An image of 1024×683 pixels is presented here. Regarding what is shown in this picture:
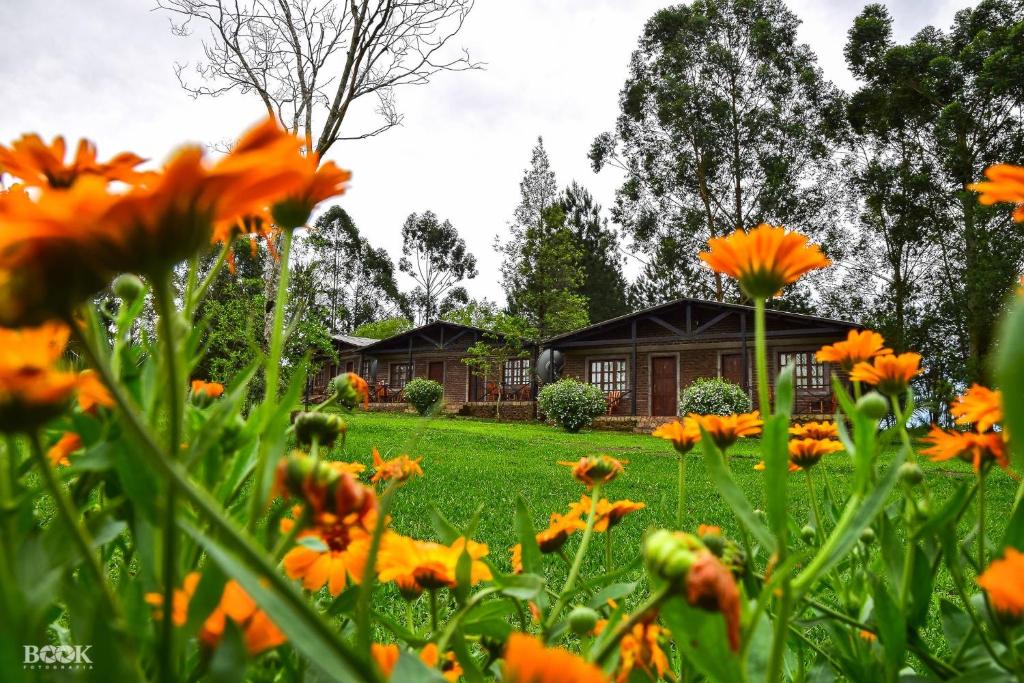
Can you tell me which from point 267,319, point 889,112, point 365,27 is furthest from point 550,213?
point 267,319

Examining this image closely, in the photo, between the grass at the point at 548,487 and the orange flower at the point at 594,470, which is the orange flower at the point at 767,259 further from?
the grass at the point at 548,487

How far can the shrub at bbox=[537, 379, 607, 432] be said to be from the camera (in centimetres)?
1156

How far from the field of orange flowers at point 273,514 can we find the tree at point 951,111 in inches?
479

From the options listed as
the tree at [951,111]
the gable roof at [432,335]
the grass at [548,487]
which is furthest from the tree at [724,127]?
the grass at [548,487]

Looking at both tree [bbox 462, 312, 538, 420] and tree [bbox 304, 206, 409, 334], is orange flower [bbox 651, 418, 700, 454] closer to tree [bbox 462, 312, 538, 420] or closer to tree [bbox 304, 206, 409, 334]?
tree [bbox 462, 312, 538, 420]

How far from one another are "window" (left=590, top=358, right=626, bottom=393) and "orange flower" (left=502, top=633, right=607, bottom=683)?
46.2 feet

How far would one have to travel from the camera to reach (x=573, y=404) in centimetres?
1156

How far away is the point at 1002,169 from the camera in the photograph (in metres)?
0.40

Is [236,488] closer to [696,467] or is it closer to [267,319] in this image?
[696,467]

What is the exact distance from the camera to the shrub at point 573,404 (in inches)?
455

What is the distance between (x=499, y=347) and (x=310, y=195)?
50.0ft

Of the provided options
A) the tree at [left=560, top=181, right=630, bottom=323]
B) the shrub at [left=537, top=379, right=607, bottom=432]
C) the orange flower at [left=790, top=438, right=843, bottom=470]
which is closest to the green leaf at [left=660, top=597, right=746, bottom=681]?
the orange flower at [left=790, top=438, right=843, bottom=470]

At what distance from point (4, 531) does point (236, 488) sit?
201mm

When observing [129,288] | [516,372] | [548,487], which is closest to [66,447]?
[129,288]
